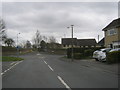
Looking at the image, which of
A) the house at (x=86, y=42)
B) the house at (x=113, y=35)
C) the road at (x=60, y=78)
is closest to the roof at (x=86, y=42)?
the house at (x=86, y=42)

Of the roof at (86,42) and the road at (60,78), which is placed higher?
the roof at (86,42)

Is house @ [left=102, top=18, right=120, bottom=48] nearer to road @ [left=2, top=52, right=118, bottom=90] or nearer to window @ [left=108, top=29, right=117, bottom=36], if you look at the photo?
window @ [left=108, top=29, right=117, bottom=36]

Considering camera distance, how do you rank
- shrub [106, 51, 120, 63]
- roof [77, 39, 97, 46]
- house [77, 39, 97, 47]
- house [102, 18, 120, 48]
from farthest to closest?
roof [77, 39, 97, 46] < house [77, 39, 97, 47] < house [102, 18, 120, 48] < shrub [106, 51, 120, 63]

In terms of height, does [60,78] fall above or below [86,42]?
below

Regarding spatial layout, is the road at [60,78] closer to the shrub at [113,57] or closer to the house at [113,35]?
the shrub at [113,57]

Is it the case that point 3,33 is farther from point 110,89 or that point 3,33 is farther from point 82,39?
point 110,89

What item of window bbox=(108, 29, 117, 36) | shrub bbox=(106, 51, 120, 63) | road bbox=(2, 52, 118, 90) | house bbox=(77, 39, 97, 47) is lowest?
road bbox=(2, 52, 118, 90)

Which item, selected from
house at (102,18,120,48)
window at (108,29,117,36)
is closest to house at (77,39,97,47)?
house at (102,18,120,48)

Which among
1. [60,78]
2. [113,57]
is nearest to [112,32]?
[113,57]

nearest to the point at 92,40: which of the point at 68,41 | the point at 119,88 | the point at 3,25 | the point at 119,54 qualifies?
the point at 68,41

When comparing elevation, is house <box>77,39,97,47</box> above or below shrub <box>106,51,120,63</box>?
above

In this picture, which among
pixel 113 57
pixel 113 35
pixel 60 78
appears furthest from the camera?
pixel 113 35

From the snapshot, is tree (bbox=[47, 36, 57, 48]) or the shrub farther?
tree (bbox=[47, 36, 57, 48])

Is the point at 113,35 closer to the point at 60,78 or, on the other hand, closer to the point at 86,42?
the point at 60,78
